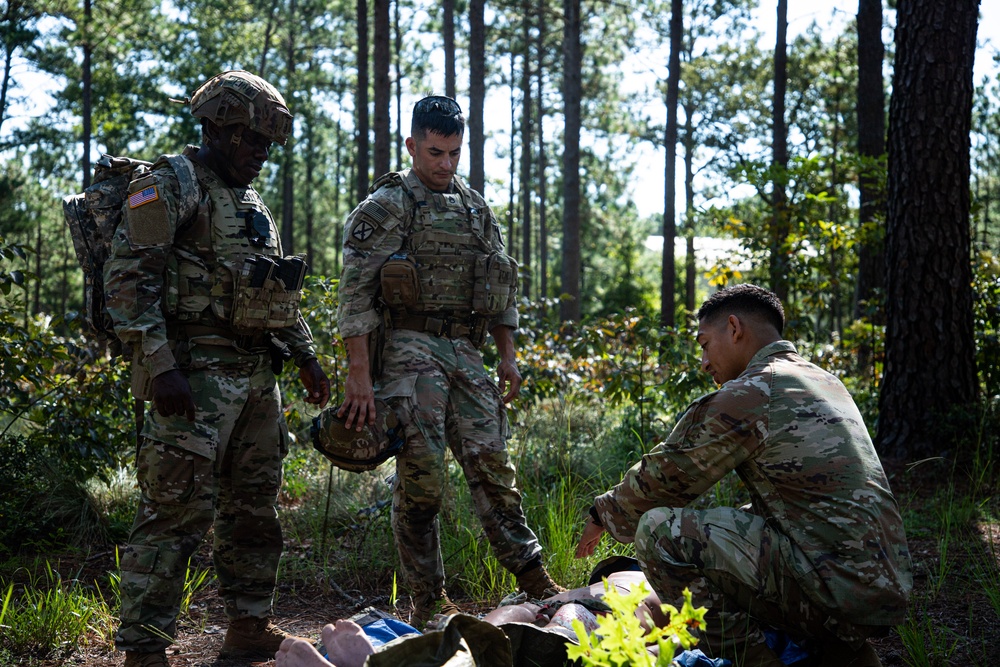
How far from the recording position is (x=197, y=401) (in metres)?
3.15

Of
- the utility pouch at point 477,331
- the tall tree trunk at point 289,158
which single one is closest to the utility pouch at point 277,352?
the utility pouch at point 477,331

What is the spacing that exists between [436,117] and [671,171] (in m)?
15.3

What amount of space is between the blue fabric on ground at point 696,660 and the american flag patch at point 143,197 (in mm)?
2379

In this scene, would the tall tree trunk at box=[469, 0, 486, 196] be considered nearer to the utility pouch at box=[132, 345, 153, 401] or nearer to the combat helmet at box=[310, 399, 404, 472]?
the combat helmet at box=[310, 399, 404, 472]

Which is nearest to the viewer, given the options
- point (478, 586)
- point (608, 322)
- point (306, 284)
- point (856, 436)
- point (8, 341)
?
point (856, 436)

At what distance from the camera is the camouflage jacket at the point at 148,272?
3.01m

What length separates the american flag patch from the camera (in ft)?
10.0

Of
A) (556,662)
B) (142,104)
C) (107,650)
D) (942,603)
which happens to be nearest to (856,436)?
(556,662)

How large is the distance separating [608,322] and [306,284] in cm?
227

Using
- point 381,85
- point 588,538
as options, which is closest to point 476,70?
point 381,85

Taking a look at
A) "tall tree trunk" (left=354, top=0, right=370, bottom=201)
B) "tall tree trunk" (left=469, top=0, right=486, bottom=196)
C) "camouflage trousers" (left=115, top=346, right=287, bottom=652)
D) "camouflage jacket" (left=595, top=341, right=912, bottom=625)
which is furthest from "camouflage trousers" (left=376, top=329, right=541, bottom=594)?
"tall tree trunk" (left=469, top=0, right=486, bottom=196)

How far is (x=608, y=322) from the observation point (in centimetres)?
639

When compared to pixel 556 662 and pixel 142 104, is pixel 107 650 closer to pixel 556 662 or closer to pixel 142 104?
pixel 556 662

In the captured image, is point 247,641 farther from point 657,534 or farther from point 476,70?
point 476,70
